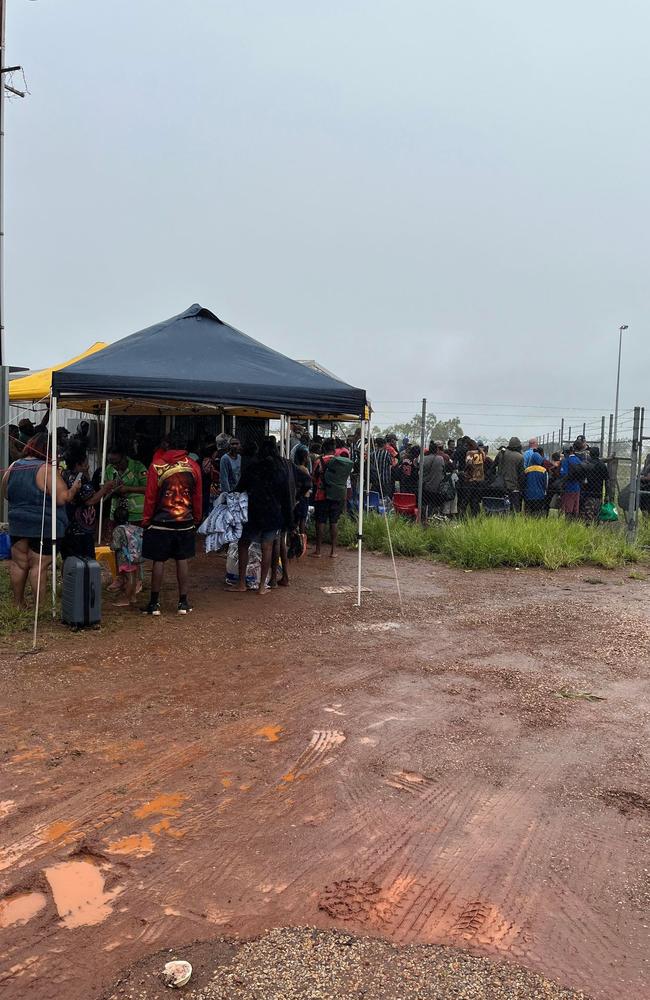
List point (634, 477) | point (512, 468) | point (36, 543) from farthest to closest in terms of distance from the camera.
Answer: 1. point (512, 468)
2. point (634, 477)
3. point (36, 543)

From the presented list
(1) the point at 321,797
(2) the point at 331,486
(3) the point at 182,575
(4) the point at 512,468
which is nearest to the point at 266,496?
(3) the point at 182,575

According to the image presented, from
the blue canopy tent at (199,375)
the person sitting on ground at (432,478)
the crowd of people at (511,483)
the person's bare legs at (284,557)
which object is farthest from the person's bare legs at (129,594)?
the person sitting on ground at (432,478)

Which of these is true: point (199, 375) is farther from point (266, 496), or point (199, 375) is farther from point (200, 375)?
point (266, 496)

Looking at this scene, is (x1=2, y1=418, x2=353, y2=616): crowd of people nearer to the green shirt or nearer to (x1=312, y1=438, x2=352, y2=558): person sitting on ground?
the green shirt

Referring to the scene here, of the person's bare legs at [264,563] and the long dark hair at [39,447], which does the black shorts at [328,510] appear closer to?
the person's bare legs at [264,563]

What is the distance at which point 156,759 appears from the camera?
14.2 feet

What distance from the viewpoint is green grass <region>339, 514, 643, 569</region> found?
11.6 metres

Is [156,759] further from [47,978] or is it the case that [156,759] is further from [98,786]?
[47,978]

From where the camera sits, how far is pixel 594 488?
14.3 metres

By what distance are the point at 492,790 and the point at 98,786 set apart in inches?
82.0

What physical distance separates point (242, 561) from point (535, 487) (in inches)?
283

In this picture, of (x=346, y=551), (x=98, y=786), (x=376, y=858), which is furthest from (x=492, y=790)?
(x=346, y=551)

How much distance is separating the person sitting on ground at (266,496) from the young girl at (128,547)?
1.32m

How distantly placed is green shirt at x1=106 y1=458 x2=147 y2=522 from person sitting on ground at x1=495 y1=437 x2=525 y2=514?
321 inches
